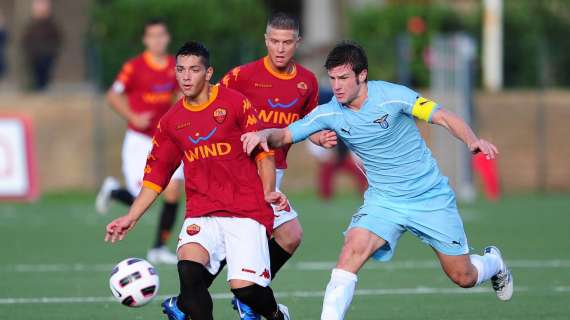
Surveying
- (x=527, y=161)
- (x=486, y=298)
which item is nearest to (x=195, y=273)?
(x=486, y=298)

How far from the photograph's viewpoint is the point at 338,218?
60.1ft

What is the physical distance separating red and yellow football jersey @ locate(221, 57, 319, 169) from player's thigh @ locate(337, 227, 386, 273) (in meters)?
1.17

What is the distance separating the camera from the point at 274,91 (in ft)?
31.2

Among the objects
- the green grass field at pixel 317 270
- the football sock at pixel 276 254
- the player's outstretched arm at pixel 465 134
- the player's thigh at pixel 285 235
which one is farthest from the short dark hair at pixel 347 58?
the green grass field at pixel 317 270

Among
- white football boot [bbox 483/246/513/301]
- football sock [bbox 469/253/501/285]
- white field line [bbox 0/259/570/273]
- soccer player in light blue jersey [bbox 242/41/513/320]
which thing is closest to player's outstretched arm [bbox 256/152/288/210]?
soccer player in light blue jersey [bbox 242/41/513/320]

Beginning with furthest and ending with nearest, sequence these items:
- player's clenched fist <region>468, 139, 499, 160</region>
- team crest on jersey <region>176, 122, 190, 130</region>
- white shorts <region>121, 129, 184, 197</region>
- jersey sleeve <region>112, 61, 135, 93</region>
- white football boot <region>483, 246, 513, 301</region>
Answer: jersey sleeve <region>112, 61, 135, 93</region> → white shorts <region>121, 129, 184, 197</region> → white football boot <region>483, 246, 513, 301</region> → team crest on jersey <region>176, 122, 190, 130</region> → player's clenched fist <region>468, 139, 499, 160</region>

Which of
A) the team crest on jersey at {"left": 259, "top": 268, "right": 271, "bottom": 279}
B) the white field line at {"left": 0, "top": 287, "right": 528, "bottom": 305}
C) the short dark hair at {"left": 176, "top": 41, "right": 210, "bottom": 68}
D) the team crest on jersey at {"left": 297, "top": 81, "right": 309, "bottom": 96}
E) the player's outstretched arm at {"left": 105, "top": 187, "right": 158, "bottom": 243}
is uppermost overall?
the short dark hair at {"left": 176, "top": 41, "right": 210, "bottom": 68}

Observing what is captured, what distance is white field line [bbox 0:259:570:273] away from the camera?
12805mm

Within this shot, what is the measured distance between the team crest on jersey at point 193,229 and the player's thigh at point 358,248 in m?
0.94

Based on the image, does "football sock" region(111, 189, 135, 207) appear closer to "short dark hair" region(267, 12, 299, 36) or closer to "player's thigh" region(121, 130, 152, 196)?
"player's thigh" region(121, 130, 152, 196)

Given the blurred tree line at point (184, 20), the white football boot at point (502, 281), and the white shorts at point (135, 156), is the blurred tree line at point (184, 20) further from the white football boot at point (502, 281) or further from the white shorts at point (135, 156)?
the white football boot at point (502, 281)

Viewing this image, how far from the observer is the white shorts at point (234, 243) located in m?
8.36

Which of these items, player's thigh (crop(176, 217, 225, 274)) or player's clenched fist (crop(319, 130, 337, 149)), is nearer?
player's thigh (crop(176, 217, 225, 274))

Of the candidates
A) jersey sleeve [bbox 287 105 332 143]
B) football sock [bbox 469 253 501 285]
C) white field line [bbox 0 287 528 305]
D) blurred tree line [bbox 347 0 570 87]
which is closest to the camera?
jersey sleeve [bbox 287 105 332 143]
